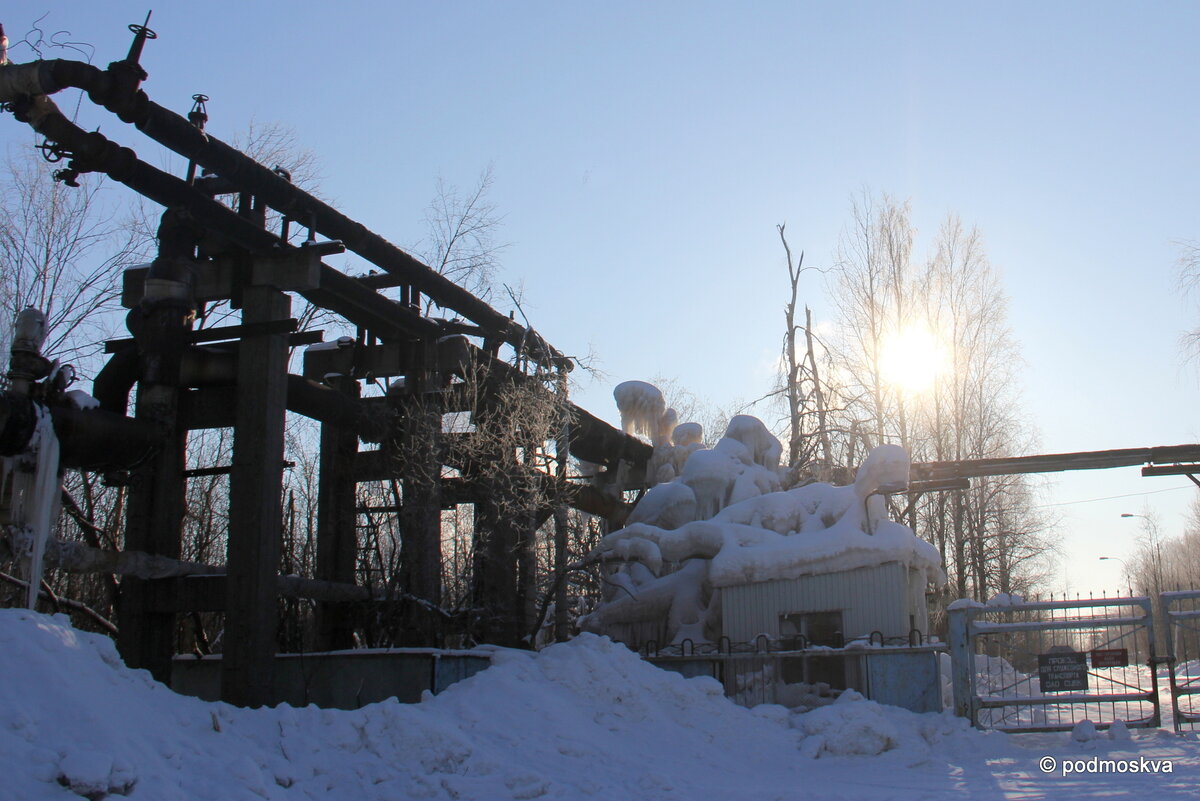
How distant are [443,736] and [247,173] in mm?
7444

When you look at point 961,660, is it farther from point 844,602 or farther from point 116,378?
point 116,378

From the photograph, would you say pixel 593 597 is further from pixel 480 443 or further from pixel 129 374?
pixel 129 374

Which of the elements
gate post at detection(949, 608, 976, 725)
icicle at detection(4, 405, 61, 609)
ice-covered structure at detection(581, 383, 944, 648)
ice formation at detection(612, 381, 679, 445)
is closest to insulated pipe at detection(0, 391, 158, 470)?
icicle at detection(4, 405, 61, 609)

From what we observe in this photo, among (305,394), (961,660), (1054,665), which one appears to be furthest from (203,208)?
(1054,665)

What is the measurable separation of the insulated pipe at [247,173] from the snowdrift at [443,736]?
6.01 m

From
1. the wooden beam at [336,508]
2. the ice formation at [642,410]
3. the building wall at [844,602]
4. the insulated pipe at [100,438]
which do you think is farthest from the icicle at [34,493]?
the ice formation at [642,410]

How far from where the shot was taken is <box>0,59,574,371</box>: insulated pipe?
40.5 ft

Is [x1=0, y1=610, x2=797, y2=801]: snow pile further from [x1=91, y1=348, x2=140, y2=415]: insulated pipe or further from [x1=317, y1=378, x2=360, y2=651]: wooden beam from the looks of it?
[x1=91, y1=348, x2=140, y2=415]: insulated pipe

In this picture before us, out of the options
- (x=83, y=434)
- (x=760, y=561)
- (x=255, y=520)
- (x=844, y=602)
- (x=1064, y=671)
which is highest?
(x=83, y=434)

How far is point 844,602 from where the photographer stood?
57.6 ft

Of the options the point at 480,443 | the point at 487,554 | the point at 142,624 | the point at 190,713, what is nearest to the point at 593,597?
the point at 487,554

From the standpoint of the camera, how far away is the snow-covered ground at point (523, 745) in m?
7.68

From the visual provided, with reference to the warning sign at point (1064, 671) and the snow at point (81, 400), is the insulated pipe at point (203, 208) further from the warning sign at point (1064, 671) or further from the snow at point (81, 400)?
the warning sign at point (1064, 671)

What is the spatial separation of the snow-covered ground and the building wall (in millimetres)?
2143
